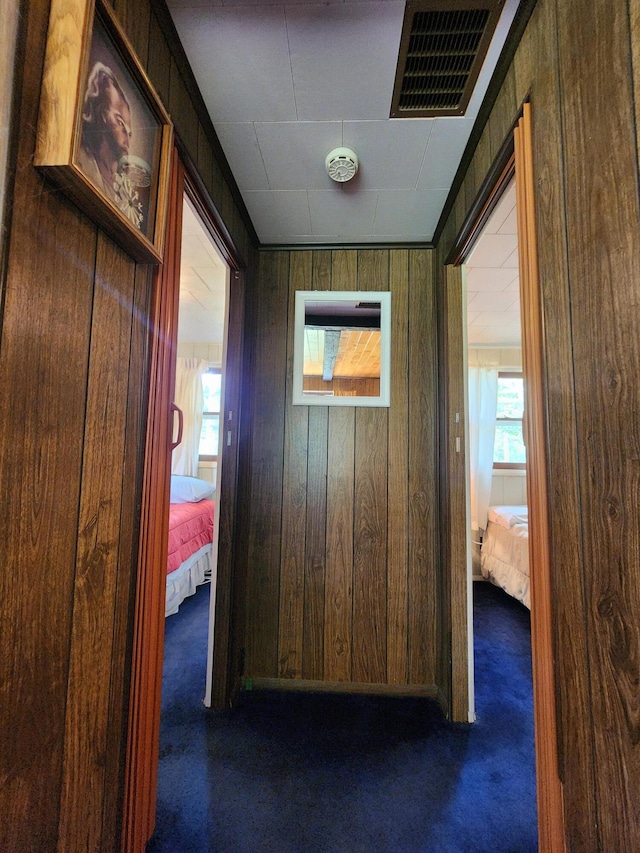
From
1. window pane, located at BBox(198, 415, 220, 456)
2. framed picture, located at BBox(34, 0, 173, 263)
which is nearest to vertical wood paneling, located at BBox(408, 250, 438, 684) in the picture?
framed picture, located at BBox(34, 0, 173, 263)

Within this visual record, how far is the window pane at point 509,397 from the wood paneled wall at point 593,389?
12.5 ft

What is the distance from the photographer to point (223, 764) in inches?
58.2

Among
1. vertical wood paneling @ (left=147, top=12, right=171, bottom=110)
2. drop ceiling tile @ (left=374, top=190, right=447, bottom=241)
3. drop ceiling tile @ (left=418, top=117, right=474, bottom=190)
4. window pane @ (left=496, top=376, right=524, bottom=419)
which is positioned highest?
drop ceiling tile @ (left=418, top=117, right=474, bottom=190)

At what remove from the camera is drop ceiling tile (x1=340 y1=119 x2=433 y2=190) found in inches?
55.4

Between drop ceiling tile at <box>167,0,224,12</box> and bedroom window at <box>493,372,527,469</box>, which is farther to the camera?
bedroom window at <box>493,372,527,469</box>

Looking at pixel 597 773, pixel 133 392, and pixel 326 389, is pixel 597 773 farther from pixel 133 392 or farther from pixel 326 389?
pixel 326 389

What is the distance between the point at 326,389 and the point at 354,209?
0.93 metres

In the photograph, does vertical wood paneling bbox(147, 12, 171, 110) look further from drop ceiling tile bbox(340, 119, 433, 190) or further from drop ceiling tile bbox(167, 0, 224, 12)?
drop ceiling tile bbox(340, 119, 433, 190)

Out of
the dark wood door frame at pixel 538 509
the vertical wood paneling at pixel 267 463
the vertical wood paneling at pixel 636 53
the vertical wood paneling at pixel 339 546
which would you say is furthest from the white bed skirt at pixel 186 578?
the vertical wood paneling at pixel 636 53

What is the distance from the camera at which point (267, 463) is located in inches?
83.7

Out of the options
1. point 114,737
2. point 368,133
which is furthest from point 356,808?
point 368,133

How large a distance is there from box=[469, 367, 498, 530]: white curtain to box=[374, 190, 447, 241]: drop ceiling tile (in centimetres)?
252

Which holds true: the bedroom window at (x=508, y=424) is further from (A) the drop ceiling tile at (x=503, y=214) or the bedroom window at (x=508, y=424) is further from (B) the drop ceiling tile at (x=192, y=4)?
(B) the drop ceiling tile at (x=192, y=4)

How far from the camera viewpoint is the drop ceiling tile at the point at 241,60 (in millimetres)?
1079
